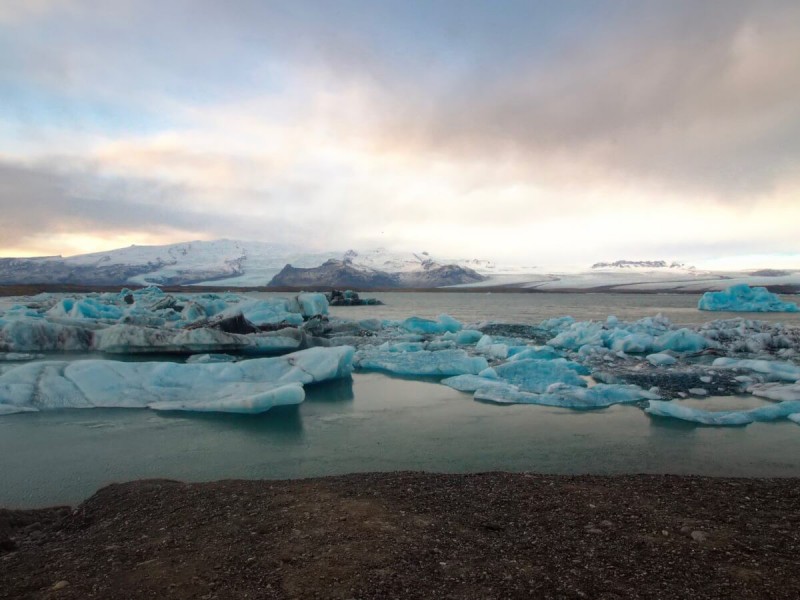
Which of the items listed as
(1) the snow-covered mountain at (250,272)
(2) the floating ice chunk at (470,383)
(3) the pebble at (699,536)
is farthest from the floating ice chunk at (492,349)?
(1) the snow-covered mountain at (250,272)

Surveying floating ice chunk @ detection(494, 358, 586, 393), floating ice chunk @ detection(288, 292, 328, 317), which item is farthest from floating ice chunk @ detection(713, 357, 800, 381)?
floating ice chunk @ detection(288, 292, 328, 317)

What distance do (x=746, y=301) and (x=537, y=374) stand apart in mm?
31374

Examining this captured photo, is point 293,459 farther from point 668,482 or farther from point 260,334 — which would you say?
point 260,334

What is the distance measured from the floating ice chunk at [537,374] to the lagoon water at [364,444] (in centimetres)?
137

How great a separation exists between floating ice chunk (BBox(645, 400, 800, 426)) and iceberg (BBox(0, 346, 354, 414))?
5995 millimetres

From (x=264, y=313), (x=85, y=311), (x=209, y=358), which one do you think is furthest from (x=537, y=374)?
(x=85, y=311)

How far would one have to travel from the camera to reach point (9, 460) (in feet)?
20.0

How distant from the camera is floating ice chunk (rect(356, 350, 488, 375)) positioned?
11695 mm

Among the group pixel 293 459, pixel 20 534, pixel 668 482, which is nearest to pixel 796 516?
pixel 668 482

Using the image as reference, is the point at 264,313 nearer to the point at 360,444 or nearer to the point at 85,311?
the point at 85,311

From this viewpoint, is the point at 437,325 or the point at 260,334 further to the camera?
the point at 437,325

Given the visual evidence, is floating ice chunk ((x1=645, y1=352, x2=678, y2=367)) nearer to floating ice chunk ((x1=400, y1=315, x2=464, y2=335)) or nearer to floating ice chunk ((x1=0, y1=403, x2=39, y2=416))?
floating ice chunk ((x1=400, y1=315, x2=464, y2=335))

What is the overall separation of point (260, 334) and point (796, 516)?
13270 millimetres

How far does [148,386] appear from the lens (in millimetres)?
8961
